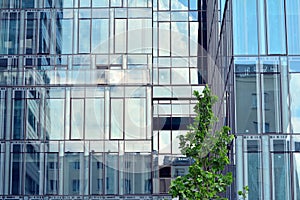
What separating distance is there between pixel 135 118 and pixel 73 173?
4.43 meters

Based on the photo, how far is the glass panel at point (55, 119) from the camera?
4047cm

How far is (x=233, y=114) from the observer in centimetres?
2791

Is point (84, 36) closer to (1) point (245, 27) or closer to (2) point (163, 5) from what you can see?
(2) point (163, 5)

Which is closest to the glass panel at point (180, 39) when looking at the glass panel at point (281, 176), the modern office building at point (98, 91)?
the modern office building at point (98, 91)

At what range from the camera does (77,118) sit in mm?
40781

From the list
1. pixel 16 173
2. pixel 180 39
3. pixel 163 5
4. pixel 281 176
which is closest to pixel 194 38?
pixel 180 39

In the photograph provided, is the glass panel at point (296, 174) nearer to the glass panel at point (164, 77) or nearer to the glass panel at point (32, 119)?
the glass panel at point (164, 77)

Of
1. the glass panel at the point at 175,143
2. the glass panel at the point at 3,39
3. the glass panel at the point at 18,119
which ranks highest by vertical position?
the glass panel at the point at 3,39

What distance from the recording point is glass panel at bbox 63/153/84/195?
1569 inches

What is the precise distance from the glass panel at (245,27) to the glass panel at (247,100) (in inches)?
23.9

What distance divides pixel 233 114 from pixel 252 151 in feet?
5.06

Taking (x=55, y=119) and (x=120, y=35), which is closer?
(x=55, y=119)

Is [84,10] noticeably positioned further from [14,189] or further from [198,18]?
[14,189]

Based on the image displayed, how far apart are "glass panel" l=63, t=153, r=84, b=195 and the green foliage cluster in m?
17.7
